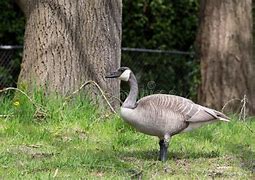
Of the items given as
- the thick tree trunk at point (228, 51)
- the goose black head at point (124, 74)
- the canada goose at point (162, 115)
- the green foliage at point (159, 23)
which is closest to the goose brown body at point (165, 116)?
the canada goose at point (162, 115)

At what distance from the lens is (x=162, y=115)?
258 inches

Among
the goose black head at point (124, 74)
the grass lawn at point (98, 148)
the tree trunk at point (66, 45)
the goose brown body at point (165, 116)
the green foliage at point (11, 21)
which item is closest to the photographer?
the grass lawn at point (98, 148)

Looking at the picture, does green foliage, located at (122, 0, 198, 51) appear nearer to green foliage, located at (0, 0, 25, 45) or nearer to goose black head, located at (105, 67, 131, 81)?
green foliage, located at (0, 0, 25, 45)

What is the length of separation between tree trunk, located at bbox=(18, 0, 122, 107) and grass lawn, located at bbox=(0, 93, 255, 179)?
1.27ft

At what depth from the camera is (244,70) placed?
1229 centimetres

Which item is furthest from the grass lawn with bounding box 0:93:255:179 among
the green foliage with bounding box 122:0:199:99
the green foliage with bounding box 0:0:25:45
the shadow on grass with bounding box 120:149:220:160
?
the green foliage with bounding box 0:0:25:45

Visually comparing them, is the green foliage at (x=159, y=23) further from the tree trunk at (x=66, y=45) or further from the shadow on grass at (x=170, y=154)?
the shadow on grass at (x=170, y=154)

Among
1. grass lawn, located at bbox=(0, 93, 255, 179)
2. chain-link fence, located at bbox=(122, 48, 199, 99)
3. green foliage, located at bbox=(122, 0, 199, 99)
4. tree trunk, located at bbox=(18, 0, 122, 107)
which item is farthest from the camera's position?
green foliage, located at bbox=(122, 0, 199, 99)

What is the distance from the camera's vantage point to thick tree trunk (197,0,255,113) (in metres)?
12.2

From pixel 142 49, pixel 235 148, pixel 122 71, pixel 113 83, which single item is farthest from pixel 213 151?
pixel 142 49

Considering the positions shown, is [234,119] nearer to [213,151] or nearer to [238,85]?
[213,151]

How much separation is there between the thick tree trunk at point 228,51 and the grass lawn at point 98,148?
2.84 meters

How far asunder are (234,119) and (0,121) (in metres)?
3.09

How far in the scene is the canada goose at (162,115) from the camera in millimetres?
6559
